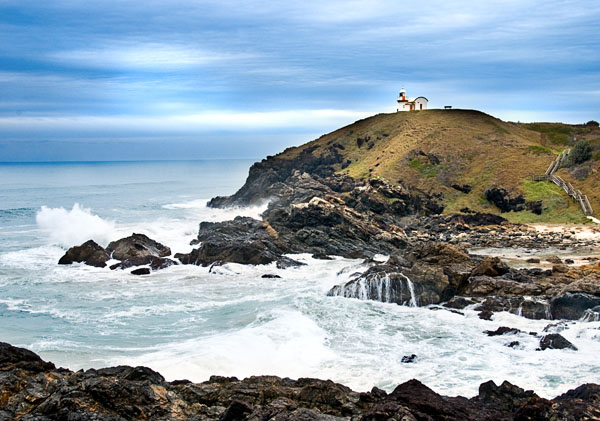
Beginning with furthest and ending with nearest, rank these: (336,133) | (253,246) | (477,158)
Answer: (336,133)
(477,158)
(253,246)

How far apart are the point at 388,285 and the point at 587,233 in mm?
28585

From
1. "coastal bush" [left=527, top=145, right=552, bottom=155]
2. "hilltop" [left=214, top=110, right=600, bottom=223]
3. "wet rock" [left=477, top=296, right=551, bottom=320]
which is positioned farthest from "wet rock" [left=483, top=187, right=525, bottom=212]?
"wet rock" [left=477, top=296, right=551, bottom=320]

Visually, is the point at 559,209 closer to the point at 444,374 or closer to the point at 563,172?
the point at 563,172

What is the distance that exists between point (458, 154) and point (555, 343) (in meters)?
62.9

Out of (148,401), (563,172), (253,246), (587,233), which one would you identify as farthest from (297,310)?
(563,172)

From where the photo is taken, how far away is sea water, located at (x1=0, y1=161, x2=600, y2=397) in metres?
19.3

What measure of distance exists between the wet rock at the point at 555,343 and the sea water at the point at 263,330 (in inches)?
13.4

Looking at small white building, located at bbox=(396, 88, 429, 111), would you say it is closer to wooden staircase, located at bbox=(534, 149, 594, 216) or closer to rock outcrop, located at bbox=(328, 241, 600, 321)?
wooden staircase, located at bbox=(534, 149, 594, 216)

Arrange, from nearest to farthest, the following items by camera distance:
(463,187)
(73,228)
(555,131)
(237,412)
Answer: (237,412), (73,228), (463,187), (555,131)

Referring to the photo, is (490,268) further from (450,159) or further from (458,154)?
(458,154)

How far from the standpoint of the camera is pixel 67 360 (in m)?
20.7

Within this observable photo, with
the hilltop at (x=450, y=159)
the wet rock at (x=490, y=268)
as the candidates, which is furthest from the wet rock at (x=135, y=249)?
the hilltop at (x=450, y=159)

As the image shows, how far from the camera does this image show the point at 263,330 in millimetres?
24406

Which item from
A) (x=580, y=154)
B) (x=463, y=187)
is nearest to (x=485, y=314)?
(x=463, y=187)
